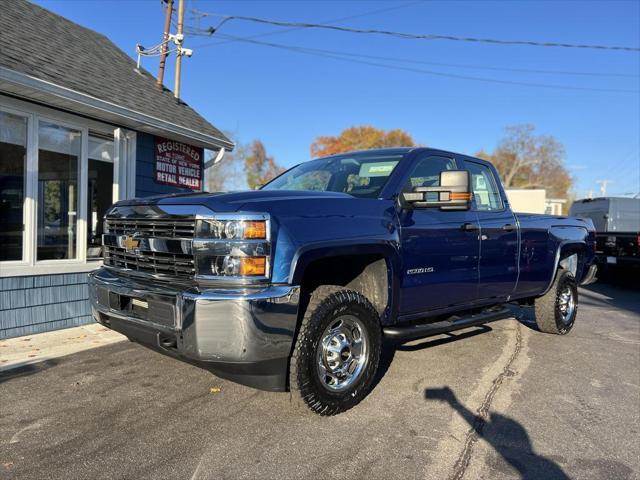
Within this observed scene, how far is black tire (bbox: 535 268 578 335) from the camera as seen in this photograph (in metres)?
6.13

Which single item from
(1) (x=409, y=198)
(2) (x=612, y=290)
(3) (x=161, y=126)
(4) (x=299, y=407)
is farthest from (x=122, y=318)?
(2) (x=612, y=290)

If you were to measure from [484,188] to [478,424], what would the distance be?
2.56m

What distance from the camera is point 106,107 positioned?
631 cm

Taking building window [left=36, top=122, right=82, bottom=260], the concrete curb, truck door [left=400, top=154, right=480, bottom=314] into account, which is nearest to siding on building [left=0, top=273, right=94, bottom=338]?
the concrete curb

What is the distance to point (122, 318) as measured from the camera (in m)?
3.51

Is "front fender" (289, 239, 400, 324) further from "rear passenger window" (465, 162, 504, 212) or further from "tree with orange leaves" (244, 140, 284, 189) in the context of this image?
"tree with orange leaves" (244, 140, 284, 189)

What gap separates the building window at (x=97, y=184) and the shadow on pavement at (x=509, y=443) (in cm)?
539

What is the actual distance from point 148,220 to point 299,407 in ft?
5.54

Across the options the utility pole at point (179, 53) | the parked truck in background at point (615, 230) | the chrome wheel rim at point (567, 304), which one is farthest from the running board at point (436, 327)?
the utility pole at point (179, 53)

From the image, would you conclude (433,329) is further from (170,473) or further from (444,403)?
(170,473)

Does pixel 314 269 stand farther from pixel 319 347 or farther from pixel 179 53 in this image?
pixel 179 53

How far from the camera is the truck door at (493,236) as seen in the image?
4746 mm

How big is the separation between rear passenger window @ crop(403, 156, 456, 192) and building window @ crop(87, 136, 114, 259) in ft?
15.7

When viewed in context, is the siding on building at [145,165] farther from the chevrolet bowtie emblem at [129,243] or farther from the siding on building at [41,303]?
the chevrolet bowtie emblem at [129,243]
